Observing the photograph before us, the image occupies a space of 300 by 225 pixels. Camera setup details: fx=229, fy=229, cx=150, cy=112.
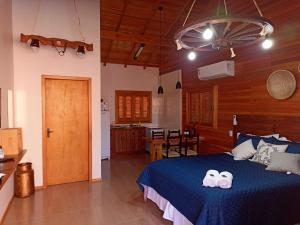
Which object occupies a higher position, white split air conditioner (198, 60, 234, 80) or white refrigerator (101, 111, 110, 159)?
white split air conditioner (198, 60, 234, 80)

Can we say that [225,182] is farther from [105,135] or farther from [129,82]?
[129,82]

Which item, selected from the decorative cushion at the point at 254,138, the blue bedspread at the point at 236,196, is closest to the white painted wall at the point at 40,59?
the blue bedspread at the point at 236,196

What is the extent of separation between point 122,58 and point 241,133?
4.49 m

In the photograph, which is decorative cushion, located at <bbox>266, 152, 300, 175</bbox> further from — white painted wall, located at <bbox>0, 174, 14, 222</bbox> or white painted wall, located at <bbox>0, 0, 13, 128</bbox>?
white painted wall, located at <bbox>0, 0, 13, 128</bbox>

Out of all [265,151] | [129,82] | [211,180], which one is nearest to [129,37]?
[129,82]

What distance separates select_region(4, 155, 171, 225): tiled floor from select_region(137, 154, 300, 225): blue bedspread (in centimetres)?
48

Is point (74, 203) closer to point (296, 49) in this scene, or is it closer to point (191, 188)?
point (191, 188)

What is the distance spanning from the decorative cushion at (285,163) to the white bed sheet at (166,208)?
1408 mm

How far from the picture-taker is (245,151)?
3746 millimetres

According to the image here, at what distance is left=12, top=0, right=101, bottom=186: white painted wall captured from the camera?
393 cm

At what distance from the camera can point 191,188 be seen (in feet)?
8.10

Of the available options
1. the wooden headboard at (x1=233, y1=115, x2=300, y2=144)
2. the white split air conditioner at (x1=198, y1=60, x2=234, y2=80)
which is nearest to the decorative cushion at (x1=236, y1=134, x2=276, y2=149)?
the wooden headboard at (x1=233, y1=115, x2=300, y2=144)

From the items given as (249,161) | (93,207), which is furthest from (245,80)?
(93,207)

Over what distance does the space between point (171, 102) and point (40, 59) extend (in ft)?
13.6
